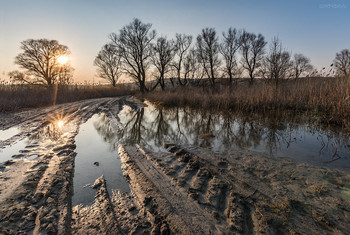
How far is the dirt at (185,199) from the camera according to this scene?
1422mm

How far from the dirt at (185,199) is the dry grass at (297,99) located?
3.38 meters

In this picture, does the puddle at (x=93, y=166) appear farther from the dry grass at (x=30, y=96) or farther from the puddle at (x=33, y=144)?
the dry grass at (x=30, y=96)

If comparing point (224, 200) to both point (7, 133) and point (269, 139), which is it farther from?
point (7, 133)

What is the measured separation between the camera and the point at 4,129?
4922 mm

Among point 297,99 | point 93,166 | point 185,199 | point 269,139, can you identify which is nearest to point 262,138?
point 269,139

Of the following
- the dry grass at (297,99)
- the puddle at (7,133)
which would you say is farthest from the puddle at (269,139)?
the puddle at (7,133)

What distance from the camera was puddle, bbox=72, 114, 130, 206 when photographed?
198 centimetres

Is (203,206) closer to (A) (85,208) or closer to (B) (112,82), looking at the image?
(A) (85,208)

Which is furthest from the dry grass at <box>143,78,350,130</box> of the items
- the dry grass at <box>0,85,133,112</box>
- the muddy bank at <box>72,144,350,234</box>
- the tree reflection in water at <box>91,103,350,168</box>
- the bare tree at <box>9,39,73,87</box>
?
the bare tree at <box>9,39,73,87</box>

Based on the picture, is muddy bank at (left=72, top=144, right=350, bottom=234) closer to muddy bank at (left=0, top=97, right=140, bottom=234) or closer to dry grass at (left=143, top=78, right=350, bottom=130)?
muddy bank at (left=0, top=97, right=140, bottom=234)

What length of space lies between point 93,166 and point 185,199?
5.31 ft

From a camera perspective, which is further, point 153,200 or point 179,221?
point 153,200

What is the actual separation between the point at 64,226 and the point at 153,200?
30.9 inches

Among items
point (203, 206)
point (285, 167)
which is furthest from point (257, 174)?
point (203, 206)
